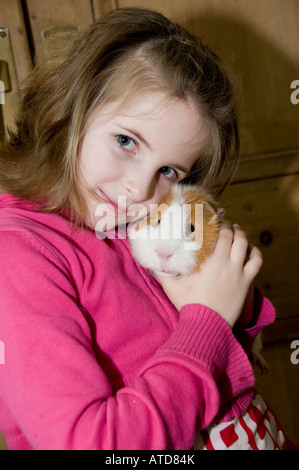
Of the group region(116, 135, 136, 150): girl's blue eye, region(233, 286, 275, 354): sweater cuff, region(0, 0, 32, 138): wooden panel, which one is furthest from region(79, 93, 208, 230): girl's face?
region(0, 0, 32, 138): wooden panel

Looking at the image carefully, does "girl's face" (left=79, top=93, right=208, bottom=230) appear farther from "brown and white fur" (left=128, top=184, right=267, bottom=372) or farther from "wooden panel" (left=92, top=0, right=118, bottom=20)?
"wooden panel" (left=92, top=0, right=118, bottom=20)

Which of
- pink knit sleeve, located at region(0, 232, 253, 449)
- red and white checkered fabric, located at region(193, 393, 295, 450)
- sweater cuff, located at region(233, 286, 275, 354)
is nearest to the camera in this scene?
pink knit sleeve, located at region(0, 232, 253, 449)

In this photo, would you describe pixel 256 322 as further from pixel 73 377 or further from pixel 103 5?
pixel 103 5

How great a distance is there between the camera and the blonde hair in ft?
1.99

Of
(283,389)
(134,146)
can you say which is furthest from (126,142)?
(283,389)

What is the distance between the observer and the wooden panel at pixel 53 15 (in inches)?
38.4

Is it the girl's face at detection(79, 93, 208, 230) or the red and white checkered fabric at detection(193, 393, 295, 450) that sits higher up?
the girl's face at detection(79, 93, 208, 230)

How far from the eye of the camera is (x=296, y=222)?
115 centimetres

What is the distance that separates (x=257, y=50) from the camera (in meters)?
1.04

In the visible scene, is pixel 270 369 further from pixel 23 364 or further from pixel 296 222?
pixel 23 364

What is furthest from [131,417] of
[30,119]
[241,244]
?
[30,119]

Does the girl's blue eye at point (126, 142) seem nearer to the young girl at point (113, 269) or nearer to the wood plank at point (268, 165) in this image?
the young girl at point (113, 269)

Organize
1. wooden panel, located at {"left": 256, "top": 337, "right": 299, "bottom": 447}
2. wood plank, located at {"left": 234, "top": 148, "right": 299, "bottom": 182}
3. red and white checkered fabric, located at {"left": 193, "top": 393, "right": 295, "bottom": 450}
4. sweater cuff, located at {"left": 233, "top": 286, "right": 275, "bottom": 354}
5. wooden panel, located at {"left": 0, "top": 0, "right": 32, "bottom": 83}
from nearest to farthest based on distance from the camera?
red and white checkered fabric, located at {"left": 193, "top": 393, "right": 295, "bottom": 450}
sweater cuff, located at {"left": 233, "top": 286, "right": 275, "bottom": 354}
wooden panel, located at {"left": 0, "top": 0, "right": 32, "bottom": 83}
wood plank, located at {"left": 234, "top": 148, "right": 299, "bottom": 182}
wooden panel, located at {"left": 256, "top": 337, "right": 299, "bottom": 447}

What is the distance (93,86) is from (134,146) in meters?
0.11
